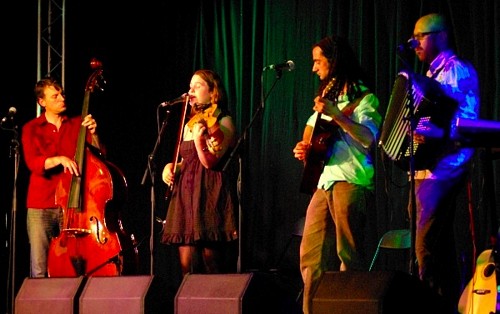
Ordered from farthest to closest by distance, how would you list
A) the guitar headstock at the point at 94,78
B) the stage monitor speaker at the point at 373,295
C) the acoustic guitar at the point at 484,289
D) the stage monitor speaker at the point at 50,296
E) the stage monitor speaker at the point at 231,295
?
the guitar headstock at the point at 94,78
the stage monitor speaker at the point at 50,296
the stage monitor speaker at the point at 231,295
the stage monitor speaker at the point at 373,295
the acoustic guitar at the point at 484,289

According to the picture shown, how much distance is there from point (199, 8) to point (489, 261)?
5.18 metres

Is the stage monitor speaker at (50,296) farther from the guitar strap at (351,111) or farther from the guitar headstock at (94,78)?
the guitar strap at (351,111)

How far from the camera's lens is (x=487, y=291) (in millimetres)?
4070

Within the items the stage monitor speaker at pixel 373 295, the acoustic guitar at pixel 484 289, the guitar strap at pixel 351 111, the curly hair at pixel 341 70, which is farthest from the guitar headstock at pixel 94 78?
the acoustic guitar at pixel 484 289

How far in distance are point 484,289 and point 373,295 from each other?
52cm

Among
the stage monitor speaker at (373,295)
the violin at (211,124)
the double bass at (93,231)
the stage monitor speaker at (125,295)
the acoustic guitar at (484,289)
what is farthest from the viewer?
the double bass at (93,231)

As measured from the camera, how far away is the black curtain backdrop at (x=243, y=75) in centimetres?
701

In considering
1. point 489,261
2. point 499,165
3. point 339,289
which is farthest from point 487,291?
point 499,165

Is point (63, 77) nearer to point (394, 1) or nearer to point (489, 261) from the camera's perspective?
point (394, 1)

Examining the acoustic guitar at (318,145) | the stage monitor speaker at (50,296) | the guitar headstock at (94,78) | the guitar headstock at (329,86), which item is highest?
the guitar headstock at (94,78)

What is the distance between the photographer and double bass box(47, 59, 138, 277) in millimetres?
6395

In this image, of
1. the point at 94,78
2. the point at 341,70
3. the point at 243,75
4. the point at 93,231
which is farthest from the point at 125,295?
the point at 243,75

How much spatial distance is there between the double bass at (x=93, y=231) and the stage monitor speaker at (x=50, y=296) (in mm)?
616

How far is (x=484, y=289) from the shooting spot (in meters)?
4.10
